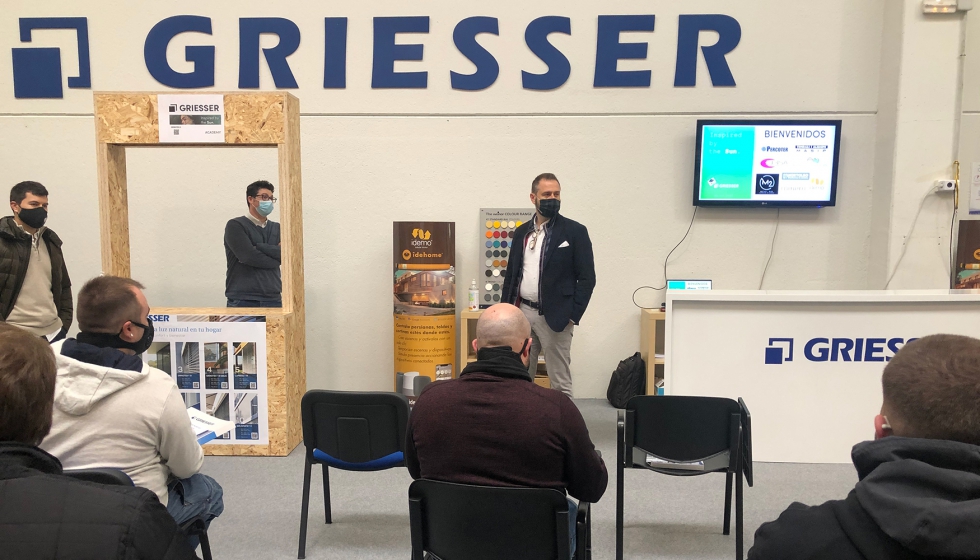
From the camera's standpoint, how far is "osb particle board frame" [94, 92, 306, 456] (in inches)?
155

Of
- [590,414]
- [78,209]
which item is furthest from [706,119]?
[78,209]

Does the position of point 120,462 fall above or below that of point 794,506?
below

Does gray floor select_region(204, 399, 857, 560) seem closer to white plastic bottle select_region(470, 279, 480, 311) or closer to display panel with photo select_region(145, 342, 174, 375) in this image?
display panel with photo select_region(145, 342, 174, 375)

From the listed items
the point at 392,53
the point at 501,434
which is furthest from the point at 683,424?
the point at 392,53

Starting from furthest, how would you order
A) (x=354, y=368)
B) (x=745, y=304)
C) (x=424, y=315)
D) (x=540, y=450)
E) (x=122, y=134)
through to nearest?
(x=354, y=368), (x=424, y=315), (x=122, y=134), (x=745, y=304), (x=540, y=450)

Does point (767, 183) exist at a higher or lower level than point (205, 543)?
higher

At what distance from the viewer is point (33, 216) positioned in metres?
4.12

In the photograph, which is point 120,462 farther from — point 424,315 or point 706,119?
point 706,119

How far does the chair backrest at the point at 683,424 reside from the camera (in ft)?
8.60

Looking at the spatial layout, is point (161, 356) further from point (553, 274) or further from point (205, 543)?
point (553, 274)

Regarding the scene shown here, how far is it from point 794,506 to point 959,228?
5.05 m

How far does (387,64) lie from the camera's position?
208 inches

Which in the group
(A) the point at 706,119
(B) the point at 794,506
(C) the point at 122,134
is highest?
(A) the point at 706,119

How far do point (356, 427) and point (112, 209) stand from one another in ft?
8.28
